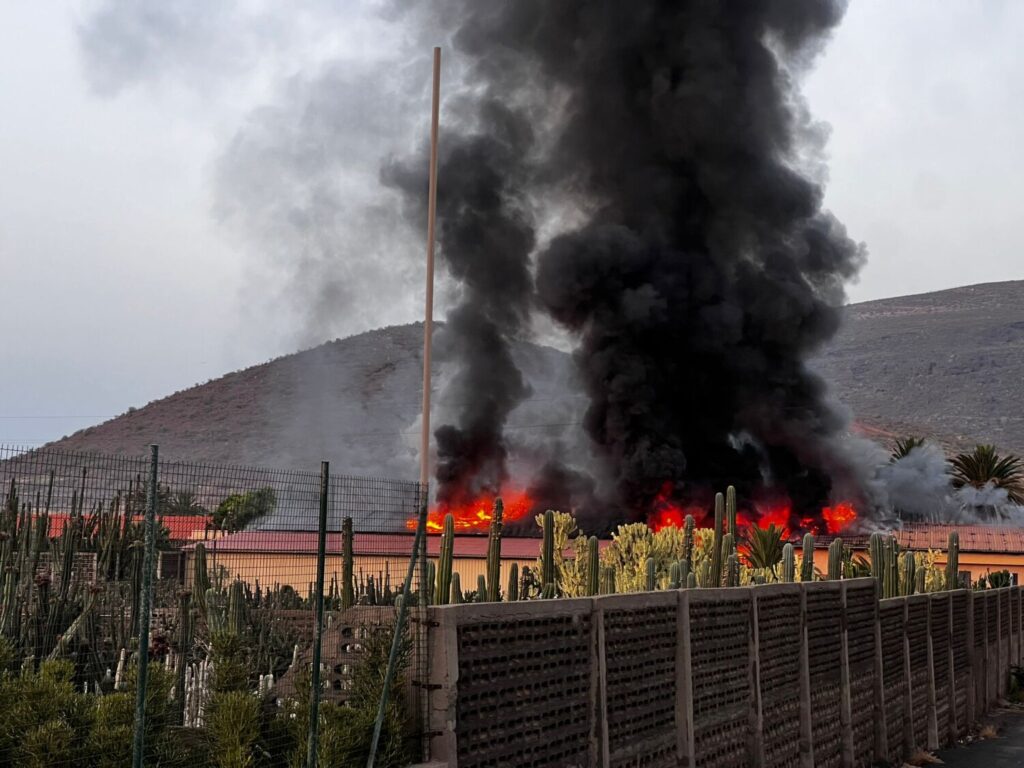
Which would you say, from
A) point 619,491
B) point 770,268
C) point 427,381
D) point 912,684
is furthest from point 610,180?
point 912,684

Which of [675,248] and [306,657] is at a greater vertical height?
[675,248]

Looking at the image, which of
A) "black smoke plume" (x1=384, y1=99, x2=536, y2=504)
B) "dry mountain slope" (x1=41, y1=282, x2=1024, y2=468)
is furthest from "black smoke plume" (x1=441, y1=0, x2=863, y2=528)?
"dry mountain slope" (x1=41, y1=282, x2=1024, y2=468)

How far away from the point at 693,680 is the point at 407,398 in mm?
124585

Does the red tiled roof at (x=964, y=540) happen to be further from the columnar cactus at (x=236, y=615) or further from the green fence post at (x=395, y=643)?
the columnar cactus at (x=236, y=615)

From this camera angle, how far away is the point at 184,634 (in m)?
7.25

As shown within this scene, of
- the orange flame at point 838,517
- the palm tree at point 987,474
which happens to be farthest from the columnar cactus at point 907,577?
the palm tree at point 987,474

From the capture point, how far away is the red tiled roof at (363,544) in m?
8.00

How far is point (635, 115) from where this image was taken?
65375mm

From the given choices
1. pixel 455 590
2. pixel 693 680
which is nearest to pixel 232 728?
pixel 693 680

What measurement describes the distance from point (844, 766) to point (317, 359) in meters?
135

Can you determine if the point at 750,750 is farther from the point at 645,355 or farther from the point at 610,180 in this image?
the point at 610,180

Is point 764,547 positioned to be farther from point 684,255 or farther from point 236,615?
point 684,255

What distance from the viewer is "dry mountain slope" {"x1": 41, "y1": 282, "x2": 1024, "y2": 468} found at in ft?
383

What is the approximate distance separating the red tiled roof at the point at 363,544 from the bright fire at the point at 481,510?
36.6 ft
